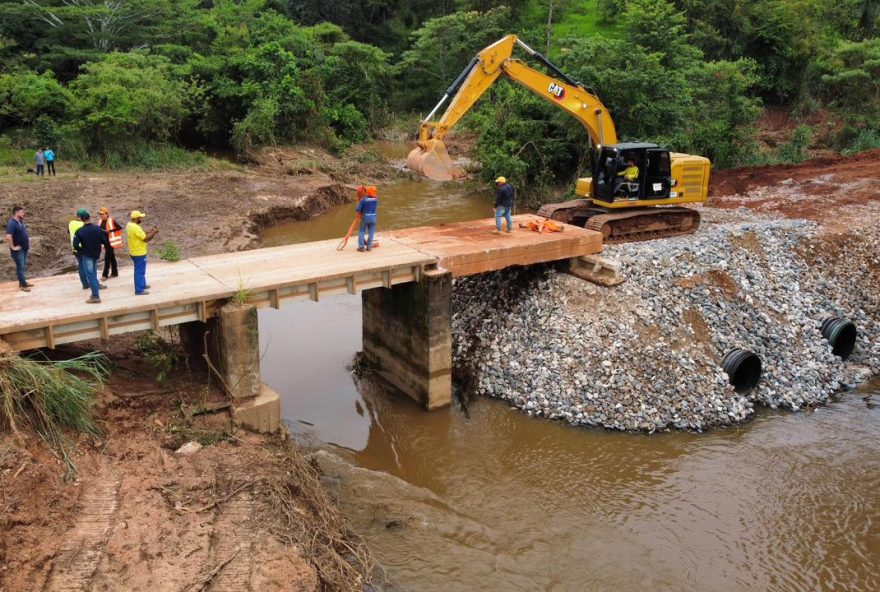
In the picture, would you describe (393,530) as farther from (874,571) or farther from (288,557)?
(874,571)

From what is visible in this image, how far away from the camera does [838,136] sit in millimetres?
29875

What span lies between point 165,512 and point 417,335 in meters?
5.87

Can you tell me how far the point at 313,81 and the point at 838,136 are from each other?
80.9 feet

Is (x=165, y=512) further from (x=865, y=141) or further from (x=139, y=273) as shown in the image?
(x=865, y=141)

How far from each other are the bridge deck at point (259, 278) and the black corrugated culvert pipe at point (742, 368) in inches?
136

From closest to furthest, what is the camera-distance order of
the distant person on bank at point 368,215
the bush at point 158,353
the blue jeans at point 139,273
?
the blue jeans at point 139,273 < the bush at point 158,353 < the distant person on bank at point 368,215

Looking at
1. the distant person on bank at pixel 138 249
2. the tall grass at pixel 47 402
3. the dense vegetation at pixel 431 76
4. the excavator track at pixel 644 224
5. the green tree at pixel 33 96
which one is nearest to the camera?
the tall grass at pixel 47 402

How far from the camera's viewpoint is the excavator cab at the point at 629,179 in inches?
643

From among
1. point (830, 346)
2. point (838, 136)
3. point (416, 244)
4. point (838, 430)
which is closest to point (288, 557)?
point (416, 244)

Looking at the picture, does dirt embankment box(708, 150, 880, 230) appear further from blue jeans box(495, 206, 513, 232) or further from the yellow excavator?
blue jeans box(495, 206, 513, 232)

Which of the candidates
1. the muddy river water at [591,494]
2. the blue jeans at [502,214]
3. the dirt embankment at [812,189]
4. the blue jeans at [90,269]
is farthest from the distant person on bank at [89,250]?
the dirt embankment at [812,189]

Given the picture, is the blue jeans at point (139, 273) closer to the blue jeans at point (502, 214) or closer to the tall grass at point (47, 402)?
the tall grass at point (47, 402)

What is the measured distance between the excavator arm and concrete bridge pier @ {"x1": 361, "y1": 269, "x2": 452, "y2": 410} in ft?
9.66

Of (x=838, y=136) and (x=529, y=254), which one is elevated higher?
(x=838, y=136)
